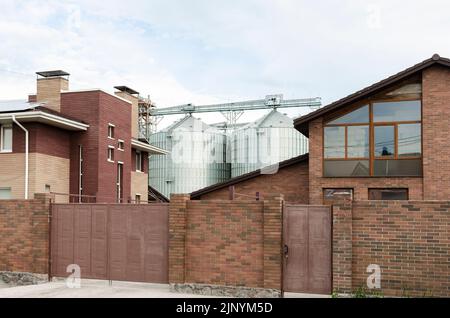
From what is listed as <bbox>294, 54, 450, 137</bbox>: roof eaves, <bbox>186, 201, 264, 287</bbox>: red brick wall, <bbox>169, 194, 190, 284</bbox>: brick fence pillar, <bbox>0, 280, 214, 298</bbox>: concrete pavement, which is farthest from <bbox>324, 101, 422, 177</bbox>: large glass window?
<bbox>0, 280, 214, 298</bbox>: concrete pavement

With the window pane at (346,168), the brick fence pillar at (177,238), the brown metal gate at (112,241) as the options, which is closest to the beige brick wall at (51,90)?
the brown metal gate at (112,241)

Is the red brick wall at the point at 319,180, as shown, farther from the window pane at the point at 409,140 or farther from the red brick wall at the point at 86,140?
the red brick wall at the point at 86,140

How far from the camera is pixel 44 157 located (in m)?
20.4

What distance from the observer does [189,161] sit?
33.2 meters

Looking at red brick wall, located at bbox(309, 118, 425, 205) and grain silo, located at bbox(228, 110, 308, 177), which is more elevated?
grain silo, located at bbox(228, 110, 308, 177)

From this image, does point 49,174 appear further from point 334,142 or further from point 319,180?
point 334,142

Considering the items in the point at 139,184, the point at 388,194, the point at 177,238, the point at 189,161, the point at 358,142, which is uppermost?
the point at 358,142

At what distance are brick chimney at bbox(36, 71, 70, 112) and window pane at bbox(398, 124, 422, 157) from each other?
46.1 ft

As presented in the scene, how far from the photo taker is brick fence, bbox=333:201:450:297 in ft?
33.9

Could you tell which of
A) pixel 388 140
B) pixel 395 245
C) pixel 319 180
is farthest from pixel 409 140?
pixel 395 245

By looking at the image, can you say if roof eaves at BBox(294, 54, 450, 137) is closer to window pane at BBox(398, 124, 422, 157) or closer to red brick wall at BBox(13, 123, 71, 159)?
window pane at BBox(398, 124, 422, 157)

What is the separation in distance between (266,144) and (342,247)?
20.2 meters

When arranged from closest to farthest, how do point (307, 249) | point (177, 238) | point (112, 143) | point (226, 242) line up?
1. point (307, 249)
2. point (226, 242)
3. point (177, 238)
4. point (112, 143)
